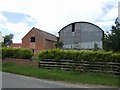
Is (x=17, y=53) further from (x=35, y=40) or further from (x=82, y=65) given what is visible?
(x=35, y=40)

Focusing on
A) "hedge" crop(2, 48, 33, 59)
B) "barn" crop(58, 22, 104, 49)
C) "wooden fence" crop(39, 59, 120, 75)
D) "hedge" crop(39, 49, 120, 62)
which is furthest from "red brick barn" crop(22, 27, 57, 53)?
"wooden fence" crop(39, 59, 120, 75)

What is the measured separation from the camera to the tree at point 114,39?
22750 millimetres

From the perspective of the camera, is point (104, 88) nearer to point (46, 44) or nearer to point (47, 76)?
point (47, 76)

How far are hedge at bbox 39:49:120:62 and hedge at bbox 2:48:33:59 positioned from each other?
2313 mm

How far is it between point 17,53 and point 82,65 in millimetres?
8292

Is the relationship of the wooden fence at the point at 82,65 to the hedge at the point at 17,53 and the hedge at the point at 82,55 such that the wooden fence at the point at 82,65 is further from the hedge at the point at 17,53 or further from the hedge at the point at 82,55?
the hedge at the point at 17,53

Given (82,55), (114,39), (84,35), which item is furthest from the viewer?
(84,35)

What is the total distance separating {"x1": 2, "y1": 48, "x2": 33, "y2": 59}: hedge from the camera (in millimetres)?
27812

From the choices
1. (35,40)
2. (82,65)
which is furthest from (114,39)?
(35,40)

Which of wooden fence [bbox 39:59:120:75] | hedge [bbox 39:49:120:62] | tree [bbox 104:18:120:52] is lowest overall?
wooden fence [bbox 39:59:120:75]

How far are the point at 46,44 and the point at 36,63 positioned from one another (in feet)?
149

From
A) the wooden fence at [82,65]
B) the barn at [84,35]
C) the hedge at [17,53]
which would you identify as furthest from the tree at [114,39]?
the barn at [84,35]

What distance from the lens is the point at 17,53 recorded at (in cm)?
2844

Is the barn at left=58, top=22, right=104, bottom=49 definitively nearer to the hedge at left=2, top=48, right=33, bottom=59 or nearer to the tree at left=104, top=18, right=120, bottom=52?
the hedge at left=2, top=48, right=33, bottom=59
